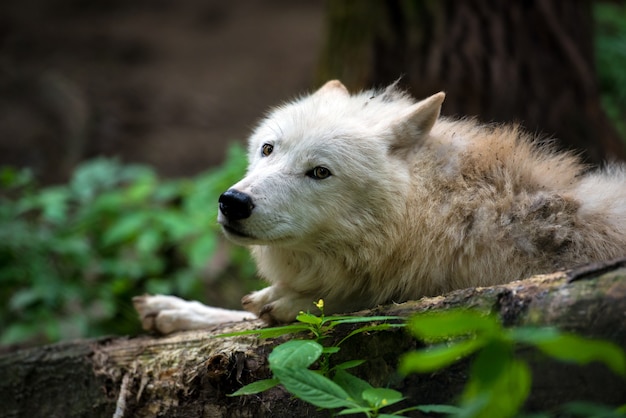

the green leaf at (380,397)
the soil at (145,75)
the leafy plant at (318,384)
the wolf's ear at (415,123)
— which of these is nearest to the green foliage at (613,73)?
the soil at (145,75)

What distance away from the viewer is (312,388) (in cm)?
242

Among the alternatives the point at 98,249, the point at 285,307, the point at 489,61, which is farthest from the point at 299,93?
the point at 285,307

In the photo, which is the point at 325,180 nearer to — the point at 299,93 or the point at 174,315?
the point at 174,315

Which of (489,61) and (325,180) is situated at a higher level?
(489,61)

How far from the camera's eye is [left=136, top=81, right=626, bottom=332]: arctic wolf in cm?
358

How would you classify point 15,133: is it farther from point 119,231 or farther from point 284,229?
point 284,229

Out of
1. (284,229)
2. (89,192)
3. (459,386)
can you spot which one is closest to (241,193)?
(284,229)

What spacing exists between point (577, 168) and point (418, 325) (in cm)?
255

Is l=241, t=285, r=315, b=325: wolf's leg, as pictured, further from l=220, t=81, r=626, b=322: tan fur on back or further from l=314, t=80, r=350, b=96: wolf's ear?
l=314, t=80, r=350, b=96: wolf's ear

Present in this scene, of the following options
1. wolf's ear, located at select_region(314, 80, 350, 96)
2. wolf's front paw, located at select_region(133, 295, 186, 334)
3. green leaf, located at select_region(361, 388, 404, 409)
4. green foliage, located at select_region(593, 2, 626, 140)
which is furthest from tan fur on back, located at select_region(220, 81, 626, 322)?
green foliage, located at select_region(593, 2, 626, 140)

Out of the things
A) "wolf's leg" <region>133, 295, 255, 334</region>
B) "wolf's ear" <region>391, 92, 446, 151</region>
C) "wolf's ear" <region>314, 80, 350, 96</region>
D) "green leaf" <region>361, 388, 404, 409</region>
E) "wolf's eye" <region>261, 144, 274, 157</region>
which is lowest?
"green leaf" <region>361, 388, 404, 409</region>

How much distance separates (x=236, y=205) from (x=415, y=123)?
1.13 metres

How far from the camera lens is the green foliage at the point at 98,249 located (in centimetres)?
721

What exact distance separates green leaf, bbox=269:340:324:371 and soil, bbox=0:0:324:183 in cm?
1029
